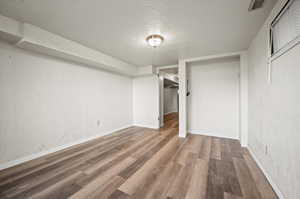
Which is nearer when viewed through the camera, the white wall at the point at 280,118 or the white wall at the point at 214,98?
the white wall at the point at 280,118

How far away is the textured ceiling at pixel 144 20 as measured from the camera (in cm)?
146

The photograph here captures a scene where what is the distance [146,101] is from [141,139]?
1837 millimetres

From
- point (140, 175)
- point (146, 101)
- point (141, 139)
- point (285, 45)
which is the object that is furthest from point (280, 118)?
point (146, 101)

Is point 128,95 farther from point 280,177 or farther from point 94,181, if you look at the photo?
point 280,177

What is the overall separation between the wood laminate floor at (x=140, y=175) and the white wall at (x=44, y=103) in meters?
0.39

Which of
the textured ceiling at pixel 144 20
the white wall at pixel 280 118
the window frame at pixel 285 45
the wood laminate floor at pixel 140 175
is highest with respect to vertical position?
the textured ceiling at pixel 144 20

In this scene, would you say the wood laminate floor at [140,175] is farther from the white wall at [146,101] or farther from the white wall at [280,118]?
the white wall at [146,101]

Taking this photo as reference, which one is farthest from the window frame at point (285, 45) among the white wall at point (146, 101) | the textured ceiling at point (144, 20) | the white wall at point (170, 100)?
the white wall at point (170, 100)

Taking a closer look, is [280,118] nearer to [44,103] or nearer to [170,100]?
[44,103]

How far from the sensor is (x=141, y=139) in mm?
3287

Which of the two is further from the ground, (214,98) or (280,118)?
(214,98)

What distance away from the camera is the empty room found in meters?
1.38

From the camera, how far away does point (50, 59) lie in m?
2.46

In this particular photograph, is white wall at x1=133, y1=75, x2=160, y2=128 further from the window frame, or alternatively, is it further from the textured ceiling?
the window frame
